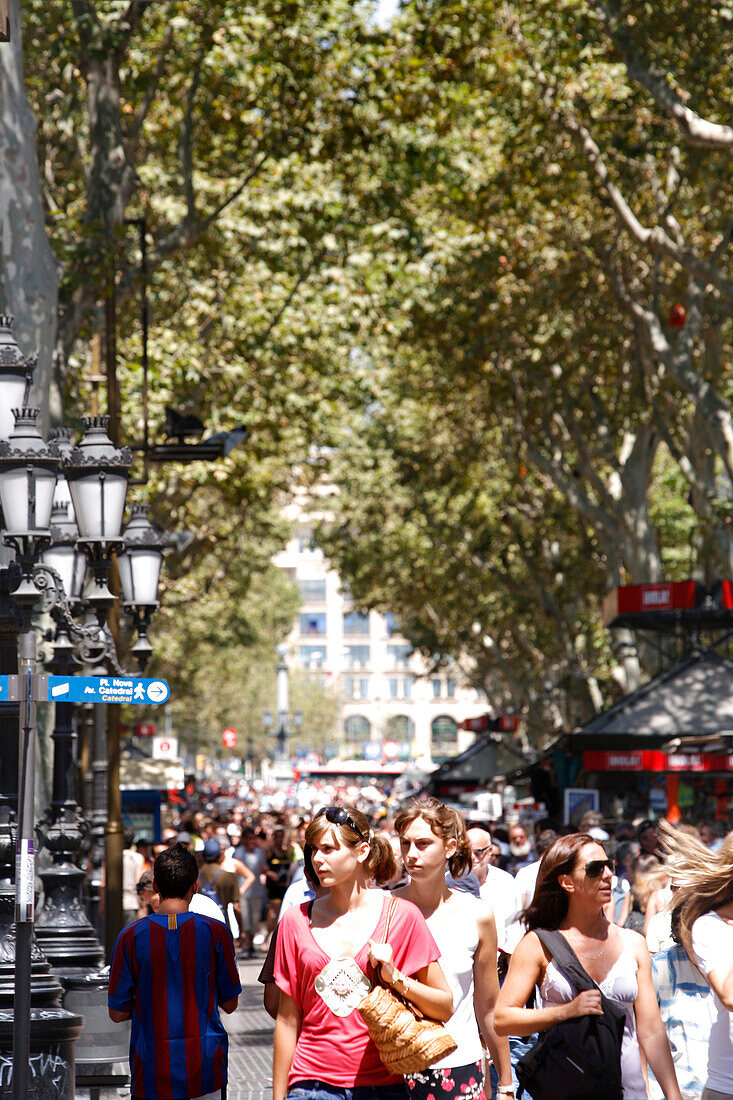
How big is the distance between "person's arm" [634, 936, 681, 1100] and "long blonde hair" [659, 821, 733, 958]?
0.58ft

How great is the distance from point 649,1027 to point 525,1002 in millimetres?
427

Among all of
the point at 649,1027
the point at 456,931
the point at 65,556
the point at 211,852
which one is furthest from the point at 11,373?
the point at 211,852

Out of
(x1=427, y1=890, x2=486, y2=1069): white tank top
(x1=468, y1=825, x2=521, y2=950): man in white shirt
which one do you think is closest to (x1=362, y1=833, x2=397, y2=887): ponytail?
(x1=427, y1=890, x2=486, y2=1069): white tank top

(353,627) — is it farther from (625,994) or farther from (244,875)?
(625,994)

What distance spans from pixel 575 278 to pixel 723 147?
28.9ft

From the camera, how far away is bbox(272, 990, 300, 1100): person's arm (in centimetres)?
449

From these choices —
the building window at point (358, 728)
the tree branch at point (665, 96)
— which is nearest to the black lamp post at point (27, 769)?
the tree branch at point (665, 96)

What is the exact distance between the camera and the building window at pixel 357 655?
11219 cm

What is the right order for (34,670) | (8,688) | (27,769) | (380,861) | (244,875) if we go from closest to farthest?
(380,861) → (27,769) → (8,688) → (34,670) → (244,875)

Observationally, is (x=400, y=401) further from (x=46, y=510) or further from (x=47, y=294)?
(x=46, y=510)

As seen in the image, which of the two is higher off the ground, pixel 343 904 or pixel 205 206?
pixel 205 206

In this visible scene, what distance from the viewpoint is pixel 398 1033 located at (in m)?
4.29

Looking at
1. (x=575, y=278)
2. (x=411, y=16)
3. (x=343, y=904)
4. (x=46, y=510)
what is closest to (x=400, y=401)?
(x=575, y=278)

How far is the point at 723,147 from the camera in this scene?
43.1ft
